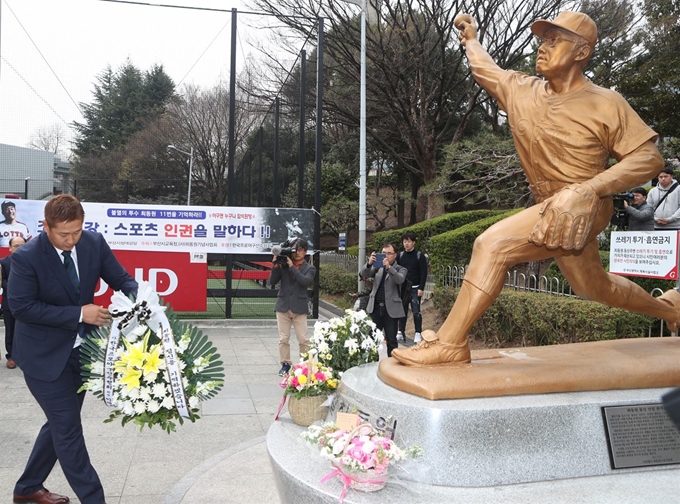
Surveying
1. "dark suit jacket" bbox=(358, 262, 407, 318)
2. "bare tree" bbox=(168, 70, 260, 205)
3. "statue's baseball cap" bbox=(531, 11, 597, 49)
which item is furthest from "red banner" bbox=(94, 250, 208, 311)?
"bare tree" bbox=(168, 70, 260, 205)

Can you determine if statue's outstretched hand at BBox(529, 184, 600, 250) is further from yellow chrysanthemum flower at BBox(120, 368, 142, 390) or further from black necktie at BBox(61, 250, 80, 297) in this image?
black necktie at BBox(61, 250, 80, 297)

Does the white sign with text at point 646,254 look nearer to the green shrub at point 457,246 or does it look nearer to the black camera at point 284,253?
the black camera at point 284,253

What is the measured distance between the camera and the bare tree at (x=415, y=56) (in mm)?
18266

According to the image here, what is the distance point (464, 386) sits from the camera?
3330 mm

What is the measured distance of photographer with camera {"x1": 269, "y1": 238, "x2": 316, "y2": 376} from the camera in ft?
24.4

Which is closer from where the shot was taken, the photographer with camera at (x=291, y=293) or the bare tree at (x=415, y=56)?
the photographer with camera at (x=291, y=293)

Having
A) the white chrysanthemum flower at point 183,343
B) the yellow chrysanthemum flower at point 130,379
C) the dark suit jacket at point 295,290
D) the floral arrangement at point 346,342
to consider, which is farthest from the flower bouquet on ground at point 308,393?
the dark suit jacket at point 295,290

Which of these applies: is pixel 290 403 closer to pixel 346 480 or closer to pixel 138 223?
pixel 346 480

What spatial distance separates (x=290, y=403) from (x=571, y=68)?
276 centimetres

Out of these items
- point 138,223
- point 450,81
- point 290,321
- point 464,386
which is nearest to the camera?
point 464,386

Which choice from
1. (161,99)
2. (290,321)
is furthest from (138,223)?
(161,99)

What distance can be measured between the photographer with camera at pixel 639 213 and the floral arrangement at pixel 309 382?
5.18 meters

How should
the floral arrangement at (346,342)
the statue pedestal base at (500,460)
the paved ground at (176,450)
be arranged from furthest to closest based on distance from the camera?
the floral arrangement at (346,342)
the paved ground at (176,450)
the statue pedestal base at (500,460)

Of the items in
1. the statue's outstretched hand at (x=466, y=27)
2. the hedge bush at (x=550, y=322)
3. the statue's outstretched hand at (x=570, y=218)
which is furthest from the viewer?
the hedge bush at (x=550, y=322)
